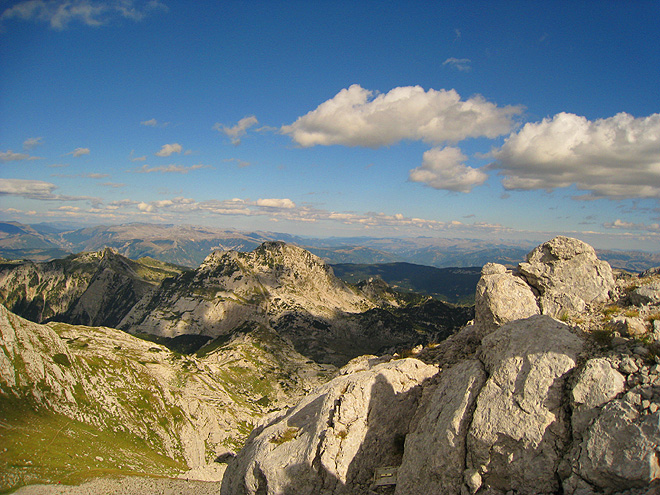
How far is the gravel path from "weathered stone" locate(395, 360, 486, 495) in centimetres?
6264

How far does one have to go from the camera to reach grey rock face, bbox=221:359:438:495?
2483 cm

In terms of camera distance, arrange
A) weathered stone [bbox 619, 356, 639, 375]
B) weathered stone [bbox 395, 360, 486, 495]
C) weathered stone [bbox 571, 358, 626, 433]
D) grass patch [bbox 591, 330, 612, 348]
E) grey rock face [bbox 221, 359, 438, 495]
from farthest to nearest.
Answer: grey rock face [bbox 221, 359, 438, 495] < weathered stone [bbox 395, 360, 486, 495] < grass patch [bbox 591, 330, 612, 348] < weathered stone [bbox 571, 358, 626, 433] < weathered stone [bbox 619, 356, 639, 375]

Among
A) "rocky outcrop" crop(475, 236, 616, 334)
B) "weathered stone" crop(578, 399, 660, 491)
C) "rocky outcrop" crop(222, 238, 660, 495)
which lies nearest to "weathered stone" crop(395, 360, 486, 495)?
"rocky outcrop" crop(222, 238, 660, 495)

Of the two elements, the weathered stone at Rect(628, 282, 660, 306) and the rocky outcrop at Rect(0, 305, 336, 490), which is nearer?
the weathered stone at Rect(628, 282, 660, 306)

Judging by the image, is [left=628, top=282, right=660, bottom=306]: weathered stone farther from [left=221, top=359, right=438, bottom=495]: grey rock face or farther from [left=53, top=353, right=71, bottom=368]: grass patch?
[left=53, top=353, right=71, bottom=368]: grass patch

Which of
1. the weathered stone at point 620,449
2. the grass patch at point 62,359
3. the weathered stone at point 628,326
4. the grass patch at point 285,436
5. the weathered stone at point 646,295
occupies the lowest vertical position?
the grass patch at point 62,359

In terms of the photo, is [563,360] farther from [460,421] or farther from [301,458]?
[301,458]

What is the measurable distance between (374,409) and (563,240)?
2233 cm

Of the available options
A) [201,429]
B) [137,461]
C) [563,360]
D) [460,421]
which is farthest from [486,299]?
[201,429]

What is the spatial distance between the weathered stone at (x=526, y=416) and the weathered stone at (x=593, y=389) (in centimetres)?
82

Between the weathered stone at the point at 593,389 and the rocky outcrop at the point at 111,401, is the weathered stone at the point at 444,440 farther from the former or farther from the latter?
the rocky outcrop at the point at 111,401

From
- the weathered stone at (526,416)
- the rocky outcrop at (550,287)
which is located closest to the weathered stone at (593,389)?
the weathered stone at (526,416)

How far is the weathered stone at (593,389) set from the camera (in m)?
15.1

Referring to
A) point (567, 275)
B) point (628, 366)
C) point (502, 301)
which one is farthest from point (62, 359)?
point (628, 366)
